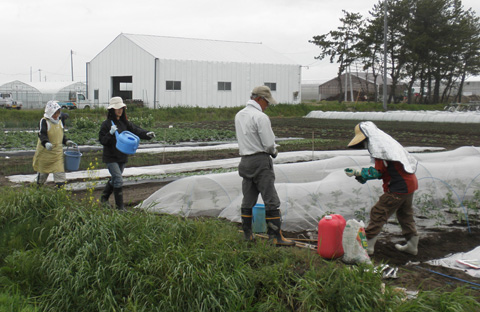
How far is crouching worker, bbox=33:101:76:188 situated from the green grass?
1719mm

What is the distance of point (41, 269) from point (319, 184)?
12.1ft

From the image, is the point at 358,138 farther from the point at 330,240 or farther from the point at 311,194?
the point at 311,194

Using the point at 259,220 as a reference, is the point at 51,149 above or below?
above

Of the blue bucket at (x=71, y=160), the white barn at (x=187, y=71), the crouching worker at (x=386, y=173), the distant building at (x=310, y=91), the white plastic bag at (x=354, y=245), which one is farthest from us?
the distant building at (x=310, y=91)

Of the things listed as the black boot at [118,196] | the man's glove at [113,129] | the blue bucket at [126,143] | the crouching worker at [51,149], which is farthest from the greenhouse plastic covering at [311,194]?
the crouching worker at [51,149]

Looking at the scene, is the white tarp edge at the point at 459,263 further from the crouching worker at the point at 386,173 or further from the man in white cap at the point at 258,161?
the man in white cap at the point at 258,161

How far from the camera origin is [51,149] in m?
7.43

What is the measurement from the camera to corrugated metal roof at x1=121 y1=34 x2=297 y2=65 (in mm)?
35375

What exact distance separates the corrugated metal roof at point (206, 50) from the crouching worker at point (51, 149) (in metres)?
27.1

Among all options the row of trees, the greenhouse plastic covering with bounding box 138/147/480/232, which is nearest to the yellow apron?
the greenhouse plastic covering with bounding box 138/147/480/232

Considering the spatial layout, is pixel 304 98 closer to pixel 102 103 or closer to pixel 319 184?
pixel 102 103

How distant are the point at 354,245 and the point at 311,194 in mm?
1824

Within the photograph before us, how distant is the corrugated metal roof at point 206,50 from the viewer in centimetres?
3538

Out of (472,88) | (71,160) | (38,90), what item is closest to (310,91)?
(472,88)
